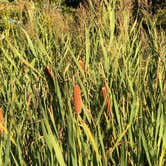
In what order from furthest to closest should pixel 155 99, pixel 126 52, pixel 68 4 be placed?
pixel 68 4 < pixel 126 52 < pixel 155 99

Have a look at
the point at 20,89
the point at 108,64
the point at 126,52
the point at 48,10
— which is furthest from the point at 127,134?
the point at 48,10

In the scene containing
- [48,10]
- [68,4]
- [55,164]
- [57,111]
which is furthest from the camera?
[68,4]

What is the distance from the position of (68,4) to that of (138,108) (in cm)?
678

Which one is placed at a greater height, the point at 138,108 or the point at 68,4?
the point at 138,108

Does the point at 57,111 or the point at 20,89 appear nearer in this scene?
the point at 57,111

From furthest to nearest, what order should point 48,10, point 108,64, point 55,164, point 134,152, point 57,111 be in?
point 48,10 < point 108,64 < point 57,111 < point 134,152 < point 55,164

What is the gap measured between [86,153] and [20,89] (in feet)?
2.80

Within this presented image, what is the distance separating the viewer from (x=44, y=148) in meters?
1.46

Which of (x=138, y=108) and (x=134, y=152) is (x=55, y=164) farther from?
(x=138, y=108)

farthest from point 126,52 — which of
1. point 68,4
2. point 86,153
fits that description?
point 68,4

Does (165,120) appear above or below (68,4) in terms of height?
above

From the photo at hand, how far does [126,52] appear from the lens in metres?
2.61

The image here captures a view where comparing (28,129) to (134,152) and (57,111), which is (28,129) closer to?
(57,111)

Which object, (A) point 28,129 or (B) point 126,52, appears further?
(B) point 126,52
